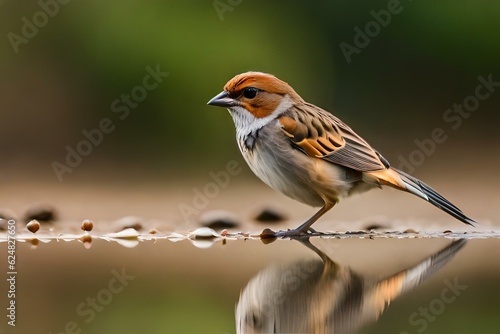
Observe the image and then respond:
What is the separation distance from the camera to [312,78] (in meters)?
8.65

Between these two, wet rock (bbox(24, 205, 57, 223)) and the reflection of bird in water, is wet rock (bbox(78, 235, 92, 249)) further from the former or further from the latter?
the reflection of bird in water

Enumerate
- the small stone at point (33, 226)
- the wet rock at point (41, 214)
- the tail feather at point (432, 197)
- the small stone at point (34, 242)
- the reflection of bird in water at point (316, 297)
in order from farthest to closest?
the wet rock at point (41, 214), the tail feather at point (432, 197), the small stone at point (33, 226), the small stone at point (34, 242), the reflection of bird in water at point (316, 297)

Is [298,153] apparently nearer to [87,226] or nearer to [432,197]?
[432,197]

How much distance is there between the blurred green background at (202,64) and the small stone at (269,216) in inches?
88.6

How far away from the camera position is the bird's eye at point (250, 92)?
530 cm

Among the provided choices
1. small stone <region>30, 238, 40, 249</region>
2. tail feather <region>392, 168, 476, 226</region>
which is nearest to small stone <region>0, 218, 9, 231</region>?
small stone <region>30, 238, 40, 249</region>

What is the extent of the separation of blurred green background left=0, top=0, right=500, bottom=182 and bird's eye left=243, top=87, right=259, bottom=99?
2679 mm

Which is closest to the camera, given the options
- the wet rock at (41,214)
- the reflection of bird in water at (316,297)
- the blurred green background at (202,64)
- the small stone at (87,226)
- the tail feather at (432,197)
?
the reflection of bird in water at (316,297)

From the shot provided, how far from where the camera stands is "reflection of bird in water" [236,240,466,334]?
2.51 m

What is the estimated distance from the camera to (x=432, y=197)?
17.2 ft

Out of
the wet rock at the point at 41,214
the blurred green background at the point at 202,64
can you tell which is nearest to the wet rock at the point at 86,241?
the wet rock at the point at 41,214

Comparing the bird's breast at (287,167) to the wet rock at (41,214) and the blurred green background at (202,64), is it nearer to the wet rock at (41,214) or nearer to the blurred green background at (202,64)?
the wet rock at (41,214)

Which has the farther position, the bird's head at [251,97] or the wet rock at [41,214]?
the wet rock at [41,214]

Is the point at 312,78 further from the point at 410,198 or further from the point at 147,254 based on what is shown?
the point at 147,254
